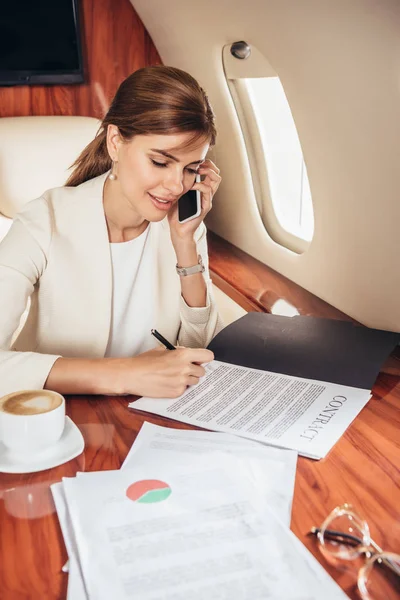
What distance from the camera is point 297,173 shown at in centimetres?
220

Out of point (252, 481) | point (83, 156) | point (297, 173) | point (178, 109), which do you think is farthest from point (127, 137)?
point (297, 173)

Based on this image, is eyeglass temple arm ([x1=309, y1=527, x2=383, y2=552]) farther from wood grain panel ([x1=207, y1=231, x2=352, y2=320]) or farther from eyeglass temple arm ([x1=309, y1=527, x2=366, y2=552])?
wood grain panel ([x1=207, y1=231, x2=352, y2=320])

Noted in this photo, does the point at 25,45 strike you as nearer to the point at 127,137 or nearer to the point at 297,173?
the point at 297,173

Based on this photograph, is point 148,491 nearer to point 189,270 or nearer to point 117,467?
point 117,467

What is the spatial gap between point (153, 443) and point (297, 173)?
4.67ft

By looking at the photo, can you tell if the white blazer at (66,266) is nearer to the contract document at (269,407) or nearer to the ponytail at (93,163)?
the ponytail at (93,163)

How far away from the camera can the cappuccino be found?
0.93 m

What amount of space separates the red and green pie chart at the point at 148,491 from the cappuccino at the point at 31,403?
177mm

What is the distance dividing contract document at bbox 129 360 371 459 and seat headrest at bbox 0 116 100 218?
1211mm

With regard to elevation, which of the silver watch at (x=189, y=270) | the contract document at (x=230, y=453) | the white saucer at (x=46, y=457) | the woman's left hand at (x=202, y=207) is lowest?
the contract document at (x=230, y=453)

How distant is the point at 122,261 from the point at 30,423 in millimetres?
694

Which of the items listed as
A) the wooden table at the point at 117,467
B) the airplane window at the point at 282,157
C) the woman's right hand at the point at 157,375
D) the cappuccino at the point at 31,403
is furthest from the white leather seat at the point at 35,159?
the cappuccino at the point at 31,403

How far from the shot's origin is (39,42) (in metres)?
2.65

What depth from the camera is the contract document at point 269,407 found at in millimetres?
1012
